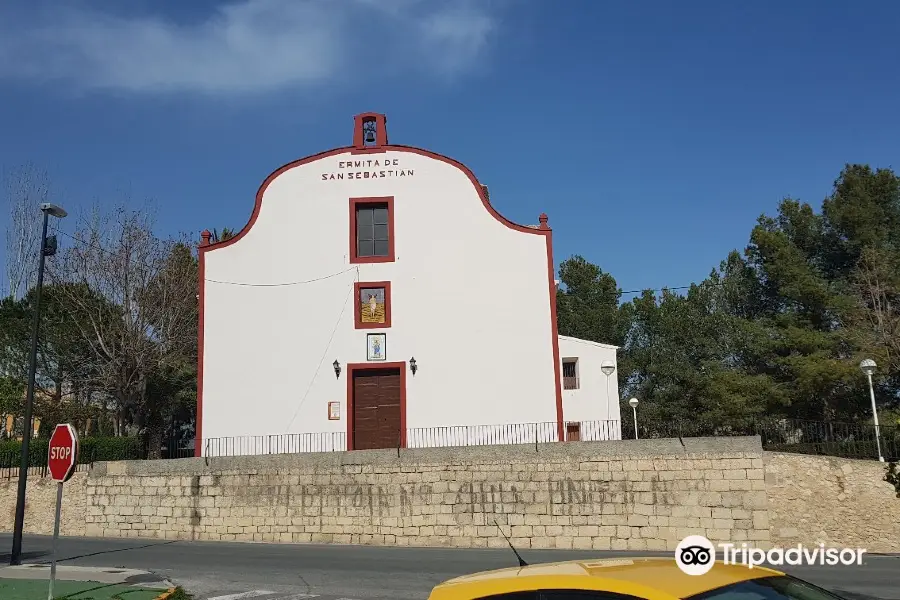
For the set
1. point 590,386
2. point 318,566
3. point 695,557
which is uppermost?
point 590,386

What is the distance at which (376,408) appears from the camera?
2381 cm

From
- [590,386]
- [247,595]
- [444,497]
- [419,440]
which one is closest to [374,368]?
[419,440]

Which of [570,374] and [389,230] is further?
[570,374]

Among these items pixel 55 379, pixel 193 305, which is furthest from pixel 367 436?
pixel 55 379

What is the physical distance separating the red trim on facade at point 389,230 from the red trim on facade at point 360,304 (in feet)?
2.52

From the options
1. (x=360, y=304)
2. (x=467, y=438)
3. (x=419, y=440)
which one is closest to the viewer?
(x=467, y=438)

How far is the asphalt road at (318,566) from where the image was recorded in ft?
41.2

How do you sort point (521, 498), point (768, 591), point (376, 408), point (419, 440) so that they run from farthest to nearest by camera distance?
point (376, 408), point (419, 440), point (521, 498), point (768, 591)

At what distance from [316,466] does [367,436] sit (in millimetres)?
3648

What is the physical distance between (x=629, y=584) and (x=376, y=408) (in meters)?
20.5

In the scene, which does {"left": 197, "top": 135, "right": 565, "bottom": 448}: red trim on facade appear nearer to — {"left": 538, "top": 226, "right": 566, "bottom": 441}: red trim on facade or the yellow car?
{"left": 538, "top": 226, "right": 566, "bottom": 441}: red trim on facade

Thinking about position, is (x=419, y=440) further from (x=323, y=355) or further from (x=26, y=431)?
(x=26, y=431)

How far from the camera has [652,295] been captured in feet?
136

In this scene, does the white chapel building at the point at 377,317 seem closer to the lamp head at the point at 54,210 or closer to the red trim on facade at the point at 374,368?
the red trim on facade at the point at 374,368
